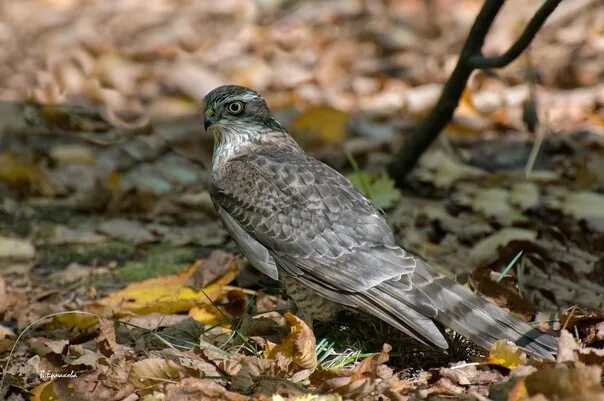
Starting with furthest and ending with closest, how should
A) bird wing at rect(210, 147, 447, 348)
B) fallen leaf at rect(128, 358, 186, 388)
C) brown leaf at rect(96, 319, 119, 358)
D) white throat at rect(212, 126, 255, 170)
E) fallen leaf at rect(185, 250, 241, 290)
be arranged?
1. fallen leaf at rect(185, 250, 241, 290)
2. white throat at rect(212, 126, 255, 170)
3. brown leaf at rect(96, 319, 119, 358)
4. bird wing at rect(210, 147, 447, 348)
5. fallen leaf at rect(128, 358, 186, 388)

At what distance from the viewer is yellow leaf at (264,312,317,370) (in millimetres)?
4609

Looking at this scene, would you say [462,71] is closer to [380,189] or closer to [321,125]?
[380,189]

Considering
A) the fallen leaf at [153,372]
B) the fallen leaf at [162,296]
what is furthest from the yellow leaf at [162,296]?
the fallen leaf at [153,372]

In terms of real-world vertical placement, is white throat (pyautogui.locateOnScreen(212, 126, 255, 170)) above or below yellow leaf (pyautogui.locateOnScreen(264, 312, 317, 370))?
above

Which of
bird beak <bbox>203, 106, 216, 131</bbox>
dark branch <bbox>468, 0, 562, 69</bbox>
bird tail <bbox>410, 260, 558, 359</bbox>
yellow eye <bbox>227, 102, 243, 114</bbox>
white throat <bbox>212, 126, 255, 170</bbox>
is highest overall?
dark branch <bbox>468, 0, 562, 69</bbox>

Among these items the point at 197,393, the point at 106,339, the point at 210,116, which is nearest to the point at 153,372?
the point at 197,393

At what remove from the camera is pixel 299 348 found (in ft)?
15.1

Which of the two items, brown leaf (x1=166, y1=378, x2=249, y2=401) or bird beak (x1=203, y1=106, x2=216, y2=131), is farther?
bird beak (x1=203, y1=106, x2=216, y2=131)

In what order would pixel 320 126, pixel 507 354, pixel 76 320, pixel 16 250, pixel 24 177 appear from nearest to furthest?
pixel 507 354, pixel 76 320, pixel 16 250, pixel 24 177, pixel 320 126

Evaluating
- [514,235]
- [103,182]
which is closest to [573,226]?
[514,235]

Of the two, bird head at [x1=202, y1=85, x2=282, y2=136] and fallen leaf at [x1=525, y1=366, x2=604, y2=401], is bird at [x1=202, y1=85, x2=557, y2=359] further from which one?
fallen leaf at [x1=525, y1=366, x2=604, y2=401]

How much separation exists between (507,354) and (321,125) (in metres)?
4.33

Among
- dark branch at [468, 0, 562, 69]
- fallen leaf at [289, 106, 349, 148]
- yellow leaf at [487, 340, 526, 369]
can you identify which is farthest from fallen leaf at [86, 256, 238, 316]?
fallen leaf at [289, 106, 349, 148]

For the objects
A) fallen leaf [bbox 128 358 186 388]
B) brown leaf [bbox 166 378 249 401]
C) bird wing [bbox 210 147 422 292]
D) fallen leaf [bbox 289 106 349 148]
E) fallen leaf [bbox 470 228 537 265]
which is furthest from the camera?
fallen leaf [bbox 289 106 349 148]
